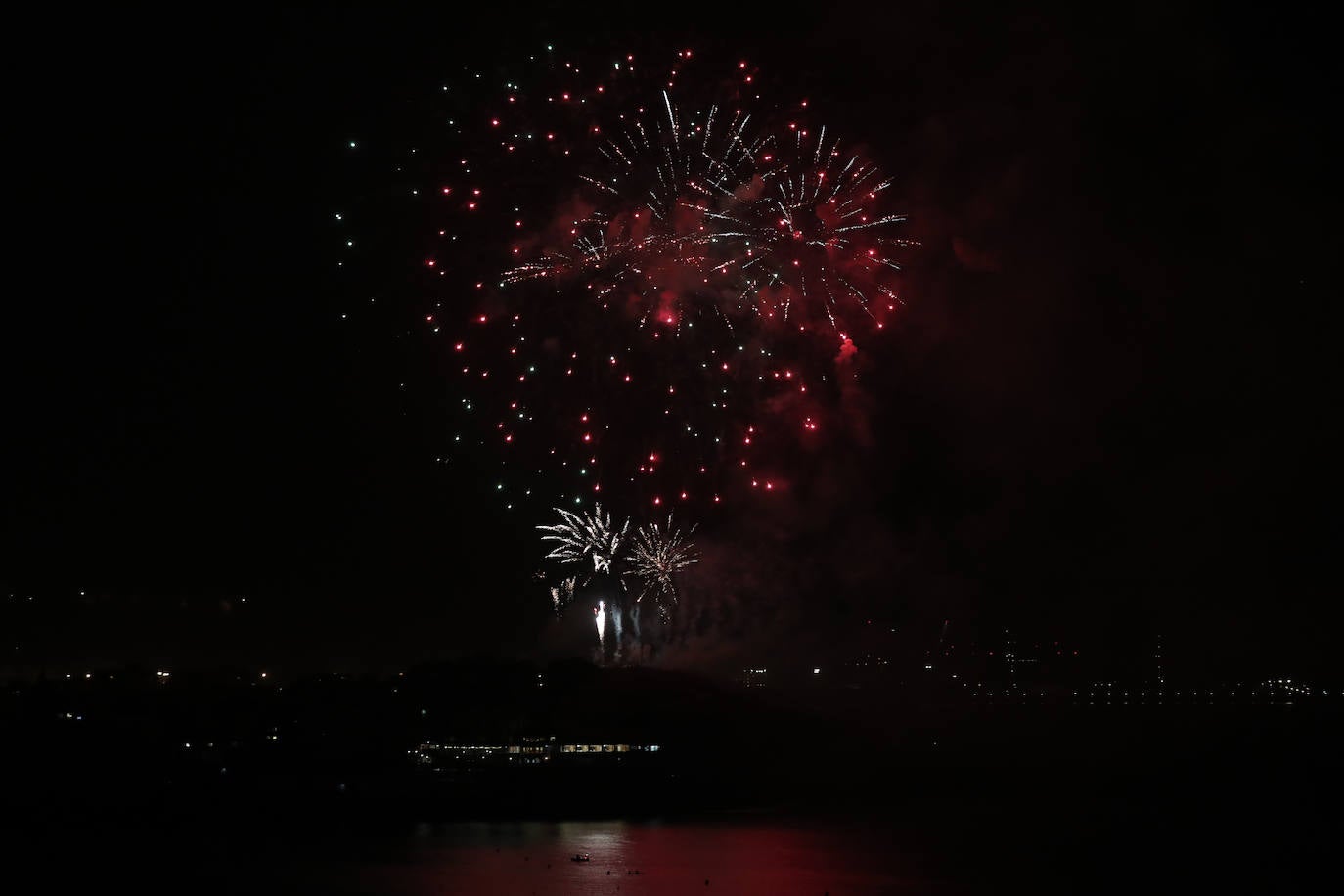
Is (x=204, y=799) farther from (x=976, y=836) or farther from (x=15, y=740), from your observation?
(x=976, y=836)

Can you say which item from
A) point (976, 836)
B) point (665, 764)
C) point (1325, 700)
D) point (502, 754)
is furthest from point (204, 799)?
point (1325, 700)

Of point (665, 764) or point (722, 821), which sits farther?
point (665, 764)

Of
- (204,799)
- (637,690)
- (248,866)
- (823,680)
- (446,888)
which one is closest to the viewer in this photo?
(446,888)

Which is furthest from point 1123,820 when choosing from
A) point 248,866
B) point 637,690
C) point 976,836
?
point 248,866

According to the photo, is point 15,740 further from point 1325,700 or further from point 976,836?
point 1325,700

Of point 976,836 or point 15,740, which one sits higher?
point 15,740

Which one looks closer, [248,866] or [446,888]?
[446,888]

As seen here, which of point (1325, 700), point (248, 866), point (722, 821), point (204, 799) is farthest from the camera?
point (1325, 700)

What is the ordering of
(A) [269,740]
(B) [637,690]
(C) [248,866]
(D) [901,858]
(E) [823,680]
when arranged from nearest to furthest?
1. (C) [248,866]
2. (D) [901,858]
3. (A) [269,740]
4. (B) [637,690]
5. (E) [823,680]

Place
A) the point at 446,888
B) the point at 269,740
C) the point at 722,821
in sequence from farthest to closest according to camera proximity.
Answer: the point at 269,740 < the point at 722,821 < the point at 446,888
